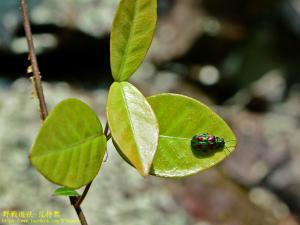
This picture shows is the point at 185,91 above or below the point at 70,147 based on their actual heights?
below

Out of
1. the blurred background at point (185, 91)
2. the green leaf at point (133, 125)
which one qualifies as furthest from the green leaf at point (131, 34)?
the blurred background at point (185, 91)

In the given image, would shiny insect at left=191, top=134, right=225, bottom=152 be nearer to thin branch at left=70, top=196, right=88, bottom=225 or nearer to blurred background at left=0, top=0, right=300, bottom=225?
thin branch at left=70, top=196, right=88, bottom=225

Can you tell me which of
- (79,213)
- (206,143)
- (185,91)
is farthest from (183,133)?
(185,91)

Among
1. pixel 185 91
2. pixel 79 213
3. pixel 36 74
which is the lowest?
pixel 185 91

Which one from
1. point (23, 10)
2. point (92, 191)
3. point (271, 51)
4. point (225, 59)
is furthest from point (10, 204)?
point (271, 51)

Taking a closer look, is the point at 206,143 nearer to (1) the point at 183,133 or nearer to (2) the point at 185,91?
(1) the point at 183,133

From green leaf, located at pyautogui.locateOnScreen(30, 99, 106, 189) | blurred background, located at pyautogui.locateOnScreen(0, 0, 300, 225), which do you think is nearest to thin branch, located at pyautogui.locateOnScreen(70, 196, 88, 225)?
green leaf, located at pyautogui.locateOnScreen(30, 99, 106, 189)
